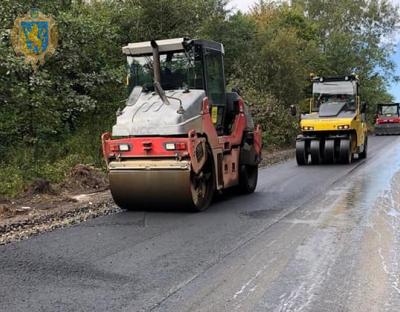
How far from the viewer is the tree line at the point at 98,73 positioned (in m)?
13.1

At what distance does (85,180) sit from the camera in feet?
40.5

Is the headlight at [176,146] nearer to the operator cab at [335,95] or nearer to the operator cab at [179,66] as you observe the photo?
the operator cab at [179,66]

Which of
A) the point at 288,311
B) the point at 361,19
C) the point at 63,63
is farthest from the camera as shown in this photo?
the point at 361,19

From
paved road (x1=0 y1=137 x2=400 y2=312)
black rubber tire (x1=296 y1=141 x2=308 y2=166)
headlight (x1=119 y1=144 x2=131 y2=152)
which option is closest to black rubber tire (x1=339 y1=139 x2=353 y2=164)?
black rubber tire (x1=296 y1=141 x2=308 y2=166)

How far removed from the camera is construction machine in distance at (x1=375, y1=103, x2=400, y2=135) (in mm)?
39153

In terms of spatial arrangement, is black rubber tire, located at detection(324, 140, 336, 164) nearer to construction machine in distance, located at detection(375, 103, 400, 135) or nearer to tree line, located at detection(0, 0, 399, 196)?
tree line, located at detection(0, 0, 399, 196)

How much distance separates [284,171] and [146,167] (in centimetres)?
743

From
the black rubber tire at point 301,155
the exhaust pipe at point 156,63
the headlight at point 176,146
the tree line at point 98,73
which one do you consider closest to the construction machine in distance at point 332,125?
the black rubber tire at point 301,155

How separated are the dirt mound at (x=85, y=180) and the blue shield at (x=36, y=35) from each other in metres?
3.30

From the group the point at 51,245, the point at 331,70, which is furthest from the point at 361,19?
the point at 51,245

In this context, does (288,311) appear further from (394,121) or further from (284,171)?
(394,121)

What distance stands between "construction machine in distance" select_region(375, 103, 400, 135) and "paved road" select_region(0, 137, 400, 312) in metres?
30.9

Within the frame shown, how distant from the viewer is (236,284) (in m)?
5.40

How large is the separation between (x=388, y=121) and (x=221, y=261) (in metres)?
35.7
